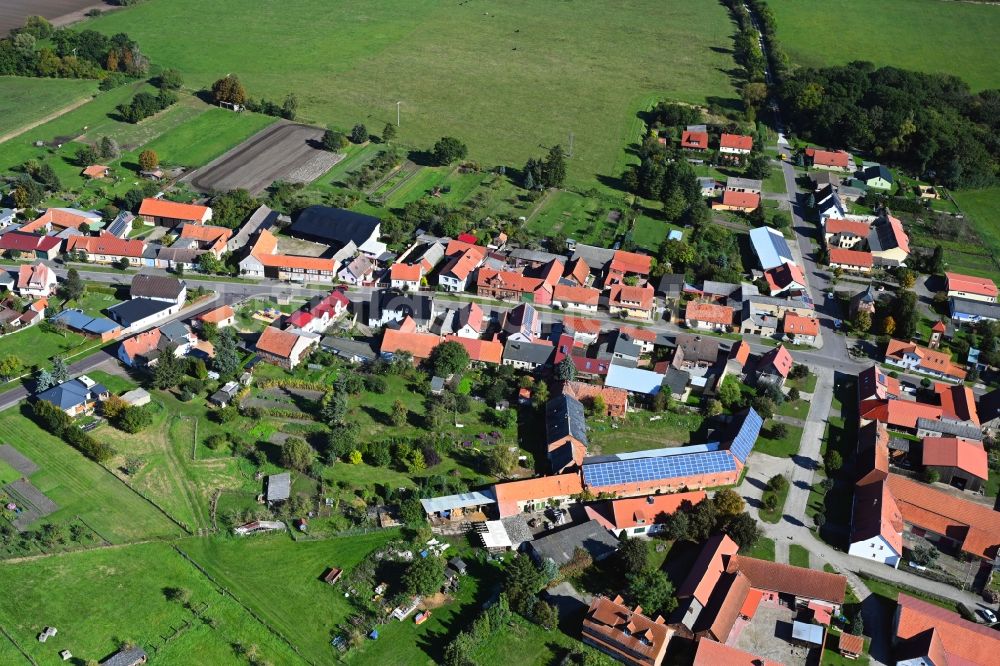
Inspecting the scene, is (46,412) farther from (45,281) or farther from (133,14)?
(133,14)

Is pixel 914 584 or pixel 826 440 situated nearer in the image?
pixel 914 584

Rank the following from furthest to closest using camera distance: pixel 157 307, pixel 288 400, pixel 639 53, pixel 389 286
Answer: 1. pixel 639 53
2. pixel 389 286
3. pixel 157 307
4. pixel 288 400

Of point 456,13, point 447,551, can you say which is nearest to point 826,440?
point 447,551

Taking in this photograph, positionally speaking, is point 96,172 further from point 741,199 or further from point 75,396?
point 741,199

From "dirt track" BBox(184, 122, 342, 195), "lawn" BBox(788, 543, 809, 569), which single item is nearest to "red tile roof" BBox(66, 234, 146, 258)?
"dirt track" BBox(184, 122, 342, 195)

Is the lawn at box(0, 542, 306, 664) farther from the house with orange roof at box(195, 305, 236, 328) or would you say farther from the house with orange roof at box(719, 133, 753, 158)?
the house with orange roof at box(719, 133, 753, 158)

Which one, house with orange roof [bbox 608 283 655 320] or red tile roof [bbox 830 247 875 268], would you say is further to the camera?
red tile roof [bbox 830 247 875 268]
